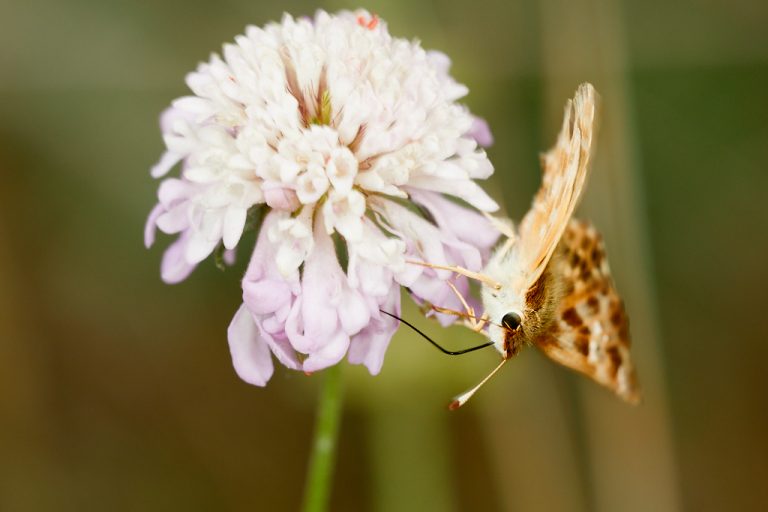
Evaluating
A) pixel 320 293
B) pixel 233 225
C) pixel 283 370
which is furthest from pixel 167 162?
pixel 283 370

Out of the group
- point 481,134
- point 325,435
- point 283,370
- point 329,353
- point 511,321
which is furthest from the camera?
point 283,370

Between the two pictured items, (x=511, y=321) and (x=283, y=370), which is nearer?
(x=511, y=321)

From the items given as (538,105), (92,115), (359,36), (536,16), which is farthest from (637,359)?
(92,115)

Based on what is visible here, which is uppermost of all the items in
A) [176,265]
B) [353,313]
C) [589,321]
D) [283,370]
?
[176,265]

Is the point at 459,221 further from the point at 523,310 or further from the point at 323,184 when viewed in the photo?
the point at 323,184

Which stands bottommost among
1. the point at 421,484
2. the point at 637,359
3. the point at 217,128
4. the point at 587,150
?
the point at 421,484

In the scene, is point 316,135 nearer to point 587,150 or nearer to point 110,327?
point 587,150

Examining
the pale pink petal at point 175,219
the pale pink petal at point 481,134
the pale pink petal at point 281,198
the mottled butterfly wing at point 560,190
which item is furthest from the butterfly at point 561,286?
the pale pink petal at point 175,219
